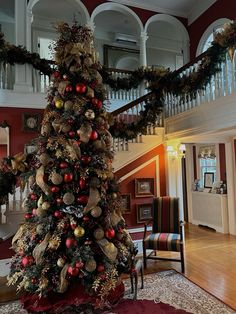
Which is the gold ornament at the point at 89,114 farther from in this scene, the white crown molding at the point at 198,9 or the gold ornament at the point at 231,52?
the white crown molding at the point at 198,9

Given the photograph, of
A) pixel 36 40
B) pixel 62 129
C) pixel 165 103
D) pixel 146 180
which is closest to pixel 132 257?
pixel 62 129

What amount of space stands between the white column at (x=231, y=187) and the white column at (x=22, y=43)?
4.54 metres

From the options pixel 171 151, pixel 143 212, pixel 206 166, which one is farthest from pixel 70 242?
pixel 206 166

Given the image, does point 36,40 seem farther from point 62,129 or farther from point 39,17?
point 62,129

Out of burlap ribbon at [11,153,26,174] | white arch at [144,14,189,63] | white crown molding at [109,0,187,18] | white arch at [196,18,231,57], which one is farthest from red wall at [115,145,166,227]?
white crown molding at [109,0,187,18]

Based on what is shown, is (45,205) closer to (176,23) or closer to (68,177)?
(68,177)

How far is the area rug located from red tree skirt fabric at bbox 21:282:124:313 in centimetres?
13

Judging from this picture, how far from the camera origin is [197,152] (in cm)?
717

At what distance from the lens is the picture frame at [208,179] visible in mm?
6594

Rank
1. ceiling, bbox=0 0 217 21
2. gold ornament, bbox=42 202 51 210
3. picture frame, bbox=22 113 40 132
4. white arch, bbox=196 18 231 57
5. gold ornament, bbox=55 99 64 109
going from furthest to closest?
1. ceiling, bbox=0 0 217 21
2. white arch, bbox=196 18 231 57
3. picture frame, bbox=22 113 40 132
4. gold ornament, bbox=55 99 64 109
5. gold ornament, bbox=42 202 51 210

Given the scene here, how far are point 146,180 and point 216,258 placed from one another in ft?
5.69

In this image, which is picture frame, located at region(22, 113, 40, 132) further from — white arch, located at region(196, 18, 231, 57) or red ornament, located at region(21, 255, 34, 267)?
white arch, located at region(196, 18, 231, 57)

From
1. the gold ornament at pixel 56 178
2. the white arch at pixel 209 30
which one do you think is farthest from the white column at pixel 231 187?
the gold ornament at pixel 56 178

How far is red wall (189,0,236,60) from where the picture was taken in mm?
5707
